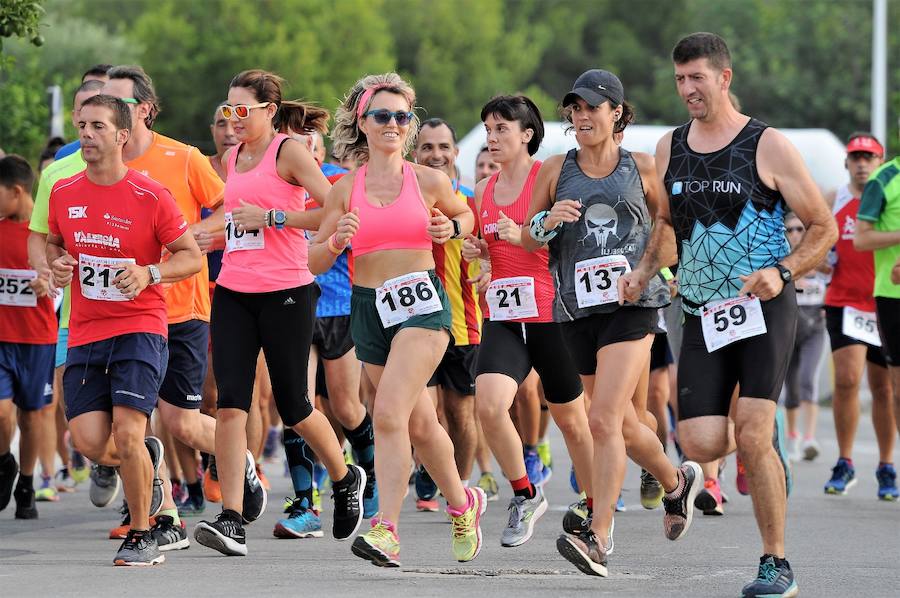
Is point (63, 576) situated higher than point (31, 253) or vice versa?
point (31, 253)

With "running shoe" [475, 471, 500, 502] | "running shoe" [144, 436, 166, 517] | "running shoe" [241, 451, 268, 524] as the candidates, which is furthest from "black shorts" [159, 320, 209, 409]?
"running shoe" [475, 471, 500, 502]

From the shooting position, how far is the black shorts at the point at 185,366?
9062mm

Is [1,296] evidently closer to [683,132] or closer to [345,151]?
[345,151]

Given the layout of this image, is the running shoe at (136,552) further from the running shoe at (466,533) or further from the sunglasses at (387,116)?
the sunglasses at (387,116)

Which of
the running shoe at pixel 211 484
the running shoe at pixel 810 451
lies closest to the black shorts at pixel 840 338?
the running shoe at pixel 810 451

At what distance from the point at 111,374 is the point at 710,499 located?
399 centimetres

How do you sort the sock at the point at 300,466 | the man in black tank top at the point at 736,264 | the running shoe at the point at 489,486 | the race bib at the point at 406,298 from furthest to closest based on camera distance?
the running shoe at the point at 489,486
the sock at the point at 300,466
the race bib at the point at 406,298
the man in black tank top at the point at 736,264

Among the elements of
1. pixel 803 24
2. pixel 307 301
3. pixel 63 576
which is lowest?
pixel 63 576

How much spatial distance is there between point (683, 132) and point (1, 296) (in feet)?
15.4

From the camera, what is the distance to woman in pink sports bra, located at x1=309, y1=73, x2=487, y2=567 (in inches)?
293

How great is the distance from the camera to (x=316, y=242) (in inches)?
312

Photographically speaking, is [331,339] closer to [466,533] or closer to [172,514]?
[172,514]

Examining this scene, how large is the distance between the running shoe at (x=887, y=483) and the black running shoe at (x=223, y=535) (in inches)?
193

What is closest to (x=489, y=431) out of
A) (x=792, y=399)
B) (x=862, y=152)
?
(x=862, y=152)
